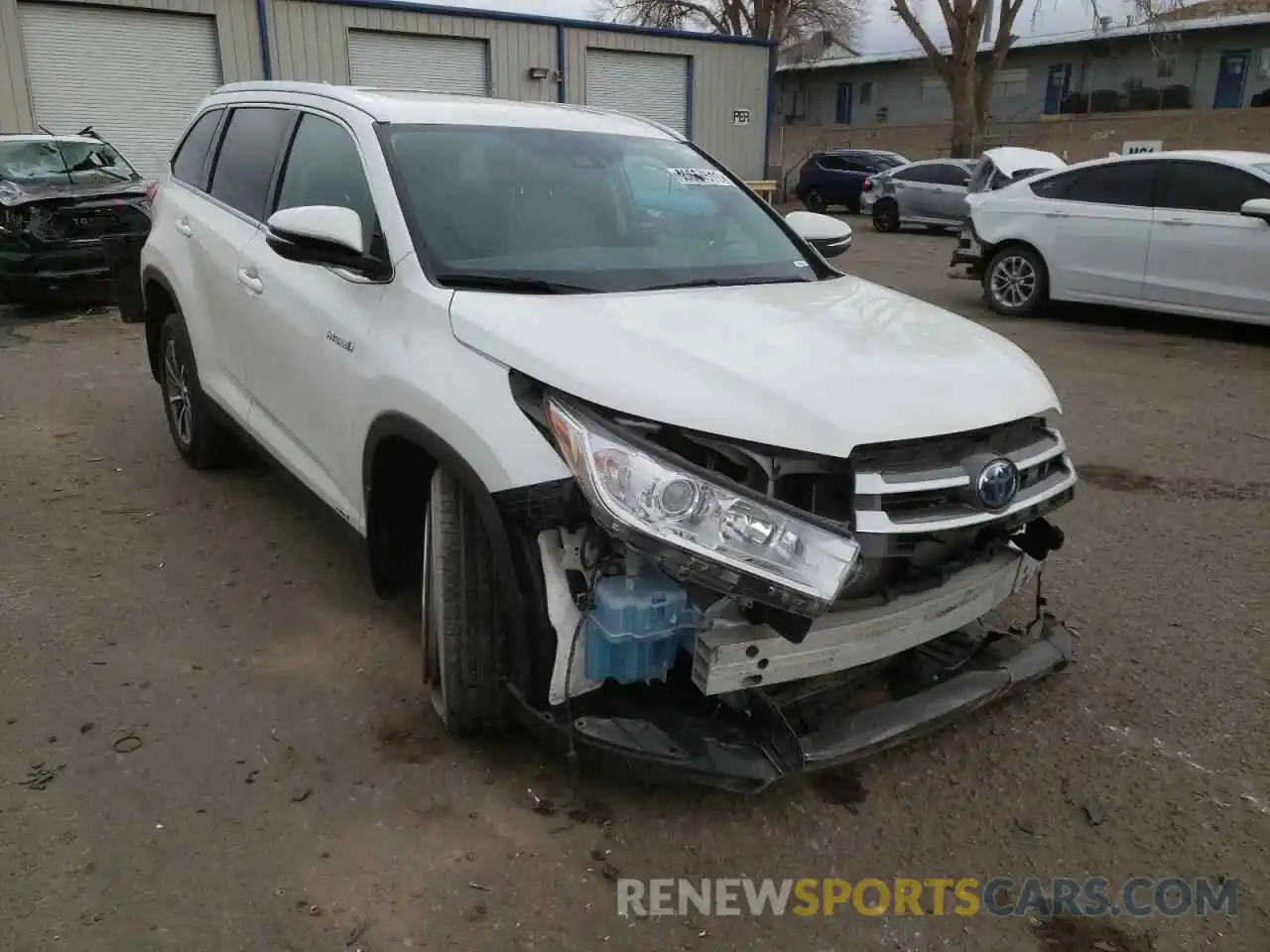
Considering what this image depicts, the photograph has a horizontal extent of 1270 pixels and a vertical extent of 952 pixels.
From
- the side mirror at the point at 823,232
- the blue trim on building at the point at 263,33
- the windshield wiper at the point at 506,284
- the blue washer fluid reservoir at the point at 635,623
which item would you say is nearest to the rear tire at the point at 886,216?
the blue trim on building at the point at 263,33

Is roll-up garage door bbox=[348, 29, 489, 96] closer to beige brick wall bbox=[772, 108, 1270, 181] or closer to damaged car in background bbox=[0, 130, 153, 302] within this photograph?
damaged car in background bbox=[0, 130, 153, 302]

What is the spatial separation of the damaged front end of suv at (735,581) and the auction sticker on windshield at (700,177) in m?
1.66

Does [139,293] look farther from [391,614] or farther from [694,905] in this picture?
[694,905]

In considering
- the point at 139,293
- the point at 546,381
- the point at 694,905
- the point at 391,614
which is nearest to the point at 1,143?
the point at 139,293

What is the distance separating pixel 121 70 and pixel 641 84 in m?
10.6

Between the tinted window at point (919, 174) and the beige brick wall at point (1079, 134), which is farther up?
the beige brick wall at point (1079, 134)

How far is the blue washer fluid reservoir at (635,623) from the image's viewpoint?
7.84 ft

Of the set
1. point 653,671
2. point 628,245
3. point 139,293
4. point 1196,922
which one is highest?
point 628,245

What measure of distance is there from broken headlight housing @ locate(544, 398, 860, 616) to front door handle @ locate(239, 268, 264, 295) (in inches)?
80.9

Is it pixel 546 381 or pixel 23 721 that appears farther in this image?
pixel 23 721

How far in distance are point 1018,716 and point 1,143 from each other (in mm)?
11607

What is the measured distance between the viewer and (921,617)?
106 inches

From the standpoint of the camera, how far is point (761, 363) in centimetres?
256

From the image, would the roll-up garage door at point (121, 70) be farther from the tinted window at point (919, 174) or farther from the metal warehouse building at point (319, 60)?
the tinted window at point (919, 174)
